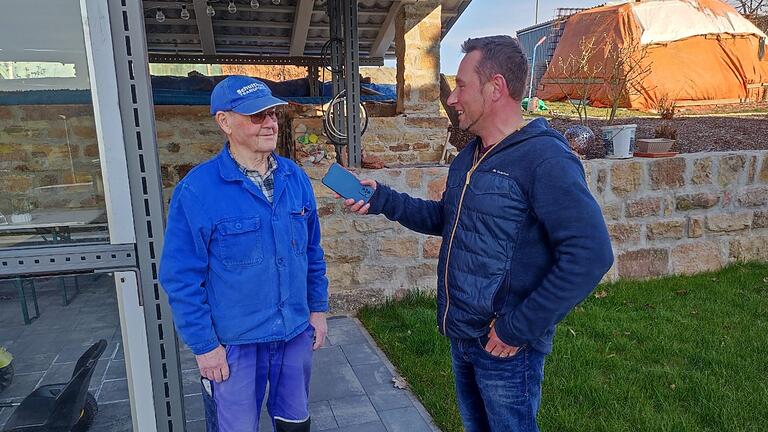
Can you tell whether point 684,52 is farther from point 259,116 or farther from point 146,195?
point 146,195

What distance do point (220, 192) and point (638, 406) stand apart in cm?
250

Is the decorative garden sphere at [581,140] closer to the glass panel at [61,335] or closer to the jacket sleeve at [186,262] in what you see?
the jacket sleeve at [186,262]

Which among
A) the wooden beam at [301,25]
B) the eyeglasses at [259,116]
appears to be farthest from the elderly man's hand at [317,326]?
Result: the wooden beam at [301,25]

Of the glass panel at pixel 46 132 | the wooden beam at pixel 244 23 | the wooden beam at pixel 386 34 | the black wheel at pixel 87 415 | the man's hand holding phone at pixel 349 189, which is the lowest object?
the black wheel at pixel 87 415

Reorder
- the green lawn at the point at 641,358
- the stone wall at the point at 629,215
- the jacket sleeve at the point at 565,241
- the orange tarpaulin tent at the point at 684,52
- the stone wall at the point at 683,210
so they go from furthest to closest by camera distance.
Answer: the orange tarpaulin tent at the point at 684,52, the stone wall at the point at 683,210, the stone wall at the point at 629,215, the green lawn at the point at 641,358, the jacket sleeve at the point at 565,241

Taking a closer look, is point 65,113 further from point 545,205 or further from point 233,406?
point 545,205

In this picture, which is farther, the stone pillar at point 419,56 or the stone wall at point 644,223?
the stone pillar at point 419,56

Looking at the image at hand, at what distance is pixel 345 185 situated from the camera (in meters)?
2.19

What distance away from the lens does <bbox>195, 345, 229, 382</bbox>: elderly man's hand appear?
75.0 inches

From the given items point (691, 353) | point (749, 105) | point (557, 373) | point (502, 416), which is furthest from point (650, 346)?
point (749, 105)

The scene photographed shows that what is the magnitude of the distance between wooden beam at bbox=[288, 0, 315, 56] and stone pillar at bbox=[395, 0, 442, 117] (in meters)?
1.20

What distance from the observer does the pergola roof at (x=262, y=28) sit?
6727mm

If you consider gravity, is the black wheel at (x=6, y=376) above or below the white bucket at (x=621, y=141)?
below

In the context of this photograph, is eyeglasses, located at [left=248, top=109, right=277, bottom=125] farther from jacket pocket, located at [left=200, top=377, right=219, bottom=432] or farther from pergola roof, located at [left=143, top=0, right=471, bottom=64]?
pergola roof, located at [left=143, top=0, right=471, bottom=64]
